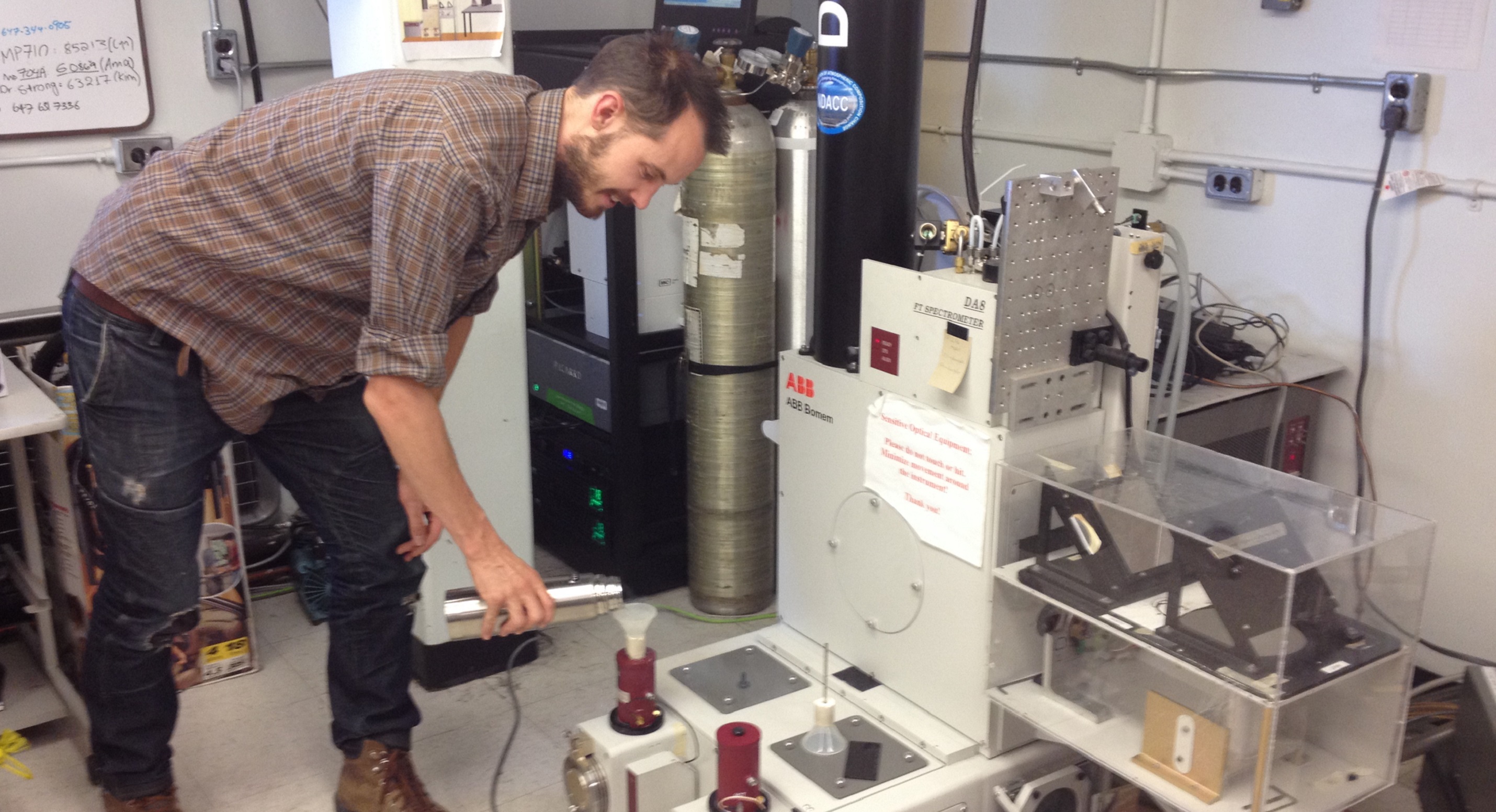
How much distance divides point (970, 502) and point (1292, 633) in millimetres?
469

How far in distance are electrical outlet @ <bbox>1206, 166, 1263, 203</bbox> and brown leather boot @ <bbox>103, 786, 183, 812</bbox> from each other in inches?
91.2

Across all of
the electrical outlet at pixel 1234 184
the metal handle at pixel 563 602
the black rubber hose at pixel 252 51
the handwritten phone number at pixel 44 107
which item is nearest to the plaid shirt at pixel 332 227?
the metal handle at pixel 563 602

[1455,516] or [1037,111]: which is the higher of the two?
[1037,111]

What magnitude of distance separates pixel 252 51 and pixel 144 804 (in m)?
1.65

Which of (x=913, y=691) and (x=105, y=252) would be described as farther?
(x=913, y=691)

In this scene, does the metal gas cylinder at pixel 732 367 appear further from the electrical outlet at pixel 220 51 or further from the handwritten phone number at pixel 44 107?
the handwritten phone number at pixel 44 107

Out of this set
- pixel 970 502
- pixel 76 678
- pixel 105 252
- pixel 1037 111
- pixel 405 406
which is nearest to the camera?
pixel 405 406

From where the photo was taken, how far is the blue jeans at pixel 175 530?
1691 mm

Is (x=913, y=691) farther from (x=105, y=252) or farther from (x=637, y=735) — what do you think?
(x=105, y=252)

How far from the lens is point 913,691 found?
197 cm

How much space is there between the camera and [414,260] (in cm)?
137

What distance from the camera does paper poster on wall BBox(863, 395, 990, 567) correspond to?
1782mm

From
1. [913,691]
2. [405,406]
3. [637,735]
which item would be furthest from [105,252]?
[913,691]

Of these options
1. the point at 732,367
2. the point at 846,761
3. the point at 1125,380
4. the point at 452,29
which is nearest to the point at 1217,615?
the point at 1125,380
